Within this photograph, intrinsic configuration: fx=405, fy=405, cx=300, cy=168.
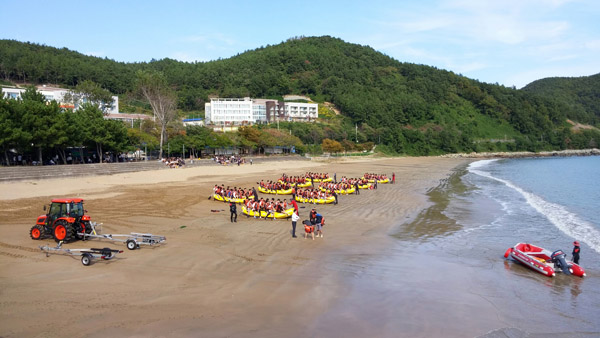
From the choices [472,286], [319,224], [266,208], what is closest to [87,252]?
[319,224]

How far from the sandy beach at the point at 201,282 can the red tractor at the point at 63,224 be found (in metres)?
0.38

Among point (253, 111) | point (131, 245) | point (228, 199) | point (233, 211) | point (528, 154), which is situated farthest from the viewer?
point (528, 154)

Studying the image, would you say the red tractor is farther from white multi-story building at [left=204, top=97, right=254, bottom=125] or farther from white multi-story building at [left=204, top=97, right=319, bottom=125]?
white multi-story building at [left=204, top=97, right=254, bottom=125]

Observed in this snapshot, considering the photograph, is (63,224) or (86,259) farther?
(63,224)

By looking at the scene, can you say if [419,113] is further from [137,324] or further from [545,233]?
[137,324]

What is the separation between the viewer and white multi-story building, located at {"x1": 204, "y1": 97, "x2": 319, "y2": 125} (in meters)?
103

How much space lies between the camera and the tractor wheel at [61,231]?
45.7 ft

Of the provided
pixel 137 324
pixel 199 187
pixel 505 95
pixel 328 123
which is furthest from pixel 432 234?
pixel 505 95

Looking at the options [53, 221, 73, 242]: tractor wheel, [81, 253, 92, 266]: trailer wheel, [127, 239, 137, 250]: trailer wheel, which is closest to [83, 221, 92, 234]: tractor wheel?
[53, 221, 73, 242]: tractor wheel

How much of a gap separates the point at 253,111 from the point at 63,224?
315 ft

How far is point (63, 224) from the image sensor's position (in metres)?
14.0

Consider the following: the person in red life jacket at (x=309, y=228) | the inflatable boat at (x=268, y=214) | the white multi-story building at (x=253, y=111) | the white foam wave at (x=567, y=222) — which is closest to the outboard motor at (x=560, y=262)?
the white foam wave at (x=567, y=222)

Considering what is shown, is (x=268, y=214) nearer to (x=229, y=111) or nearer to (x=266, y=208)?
(x=266, y=208)

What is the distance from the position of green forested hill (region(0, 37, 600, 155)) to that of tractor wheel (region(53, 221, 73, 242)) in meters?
78.7
